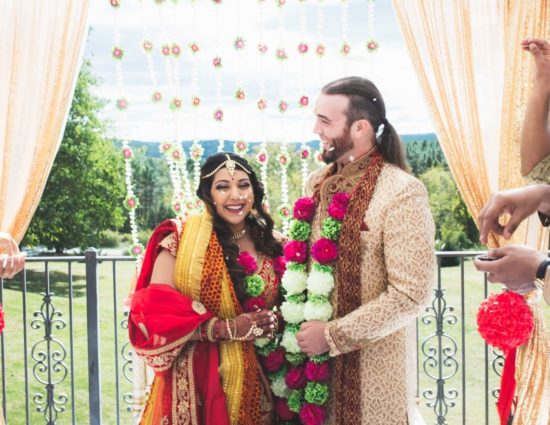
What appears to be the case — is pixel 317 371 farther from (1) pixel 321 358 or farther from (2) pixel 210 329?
(2) pixel 210 329

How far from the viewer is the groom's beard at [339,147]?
2035 mm

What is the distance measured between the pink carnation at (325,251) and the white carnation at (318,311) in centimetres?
13

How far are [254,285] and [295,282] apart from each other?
0.15m

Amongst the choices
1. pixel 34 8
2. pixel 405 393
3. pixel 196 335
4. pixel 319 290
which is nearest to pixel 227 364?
pixel 196 335

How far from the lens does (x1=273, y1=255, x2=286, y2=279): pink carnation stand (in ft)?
7.39

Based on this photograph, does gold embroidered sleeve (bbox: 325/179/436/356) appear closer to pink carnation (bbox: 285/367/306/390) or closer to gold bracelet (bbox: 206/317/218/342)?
pink carnation (bbox: 285/367/306/390)

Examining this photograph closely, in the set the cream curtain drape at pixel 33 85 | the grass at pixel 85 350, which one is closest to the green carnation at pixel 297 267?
the cream curtain drape at pixel 33 85

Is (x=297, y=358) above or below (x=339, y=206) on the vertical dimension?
below

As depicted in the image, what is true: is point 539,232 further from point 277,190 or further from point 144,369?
point 277,190

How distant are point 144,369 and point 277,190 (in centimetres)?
727

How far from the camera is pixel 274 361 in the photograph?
86.4 inches

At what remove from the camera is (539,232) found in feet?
10.4

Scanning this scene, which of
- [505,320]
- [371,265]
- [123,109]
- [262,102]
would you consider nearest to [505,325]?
[505,320]

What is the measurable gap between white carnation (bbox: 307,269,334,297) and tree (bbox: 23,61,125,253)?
45.6ft
